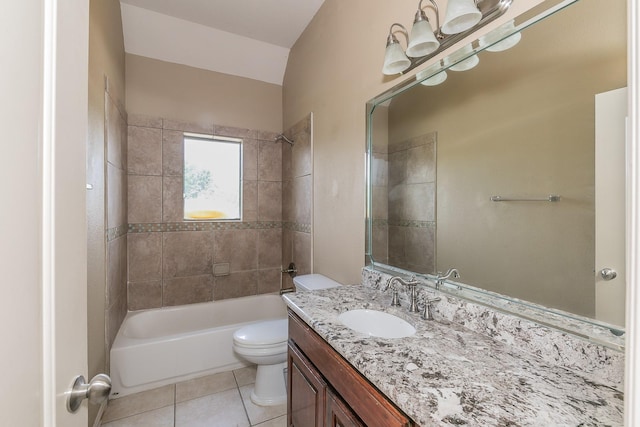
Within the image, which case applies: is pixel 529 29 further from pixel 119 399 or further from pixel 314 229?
pixel 119 399

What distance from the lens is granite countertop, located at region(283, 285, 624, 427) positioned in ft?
1.94

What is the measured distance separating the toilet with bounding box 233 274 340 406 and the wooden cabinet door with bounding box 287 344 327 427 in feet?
1.75

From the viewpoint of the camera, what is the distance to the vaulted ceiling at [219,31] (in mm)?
2213

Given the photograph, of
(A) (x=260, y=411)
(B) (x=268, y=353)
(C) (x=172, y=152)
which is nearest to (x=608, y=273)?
(B) (x=268, y=353)

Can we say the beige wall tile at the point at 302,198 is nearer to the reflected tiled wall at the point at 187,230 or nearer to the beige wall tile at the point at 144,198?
the reflected tiled wall at the point at 187,230

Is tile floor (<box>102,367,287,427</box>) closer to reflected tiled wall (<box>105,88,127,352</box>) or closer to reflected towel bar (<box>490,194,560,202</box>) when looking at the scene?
reflected tiled wall (<box>105,88,127,352</box>)

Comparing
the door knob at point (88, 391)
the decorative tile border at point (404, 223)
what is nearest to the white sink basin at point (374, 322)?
the decorative tile border at point (404, 223)

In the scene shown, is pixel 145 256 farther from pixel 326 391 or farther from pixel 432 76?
pixel 432 76

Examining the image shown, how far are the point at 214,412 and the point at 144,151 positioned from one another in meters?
2.18

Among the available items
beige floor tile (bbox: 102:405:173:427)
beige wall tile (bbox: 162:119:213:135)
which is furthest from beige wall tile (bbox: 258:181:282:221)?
beige floor tile (bbox: 102:405:173:427)

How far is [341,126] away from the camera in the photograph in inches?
75.8

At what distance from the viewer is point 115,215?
1.99m

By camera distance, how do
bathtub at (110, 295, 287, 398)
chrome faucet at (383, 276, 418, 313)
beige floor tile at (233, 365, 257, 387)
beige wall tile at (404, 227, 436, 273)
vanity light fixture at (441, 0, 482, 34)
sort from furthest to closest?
beige floor tile at (233, 365, 257, 387), bathtub at (110, 295, 287, 398), beige wall tile at (404, 227, 436, 273), chrome faucet at (383, 276, 418, 313), vanity light fixture at (441, 0, 482, 34)

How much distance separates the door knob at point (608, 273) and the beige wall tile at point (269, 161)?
2677 millimetres
